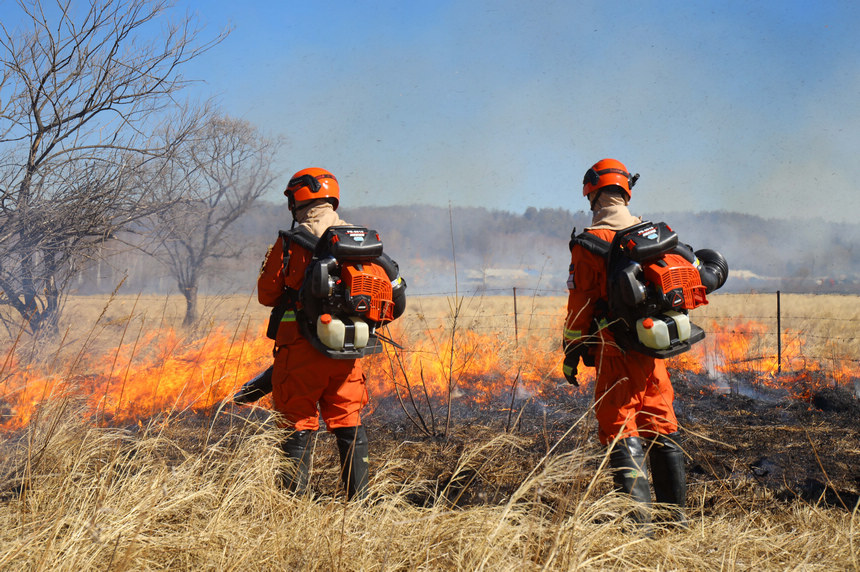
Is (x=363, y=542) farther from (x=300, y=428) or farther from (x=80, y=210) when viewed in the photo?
(x=80, y=210)

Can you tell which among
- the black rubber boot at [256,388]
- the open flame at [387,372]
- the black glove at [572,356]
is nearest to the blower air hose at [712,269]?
the black glove at [572,356]

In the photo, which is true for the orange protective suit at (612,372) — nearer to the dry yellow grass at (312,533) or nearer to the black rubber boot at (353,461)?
the dry yellow grass at (312,533)

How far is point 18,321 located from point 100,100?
2.76m

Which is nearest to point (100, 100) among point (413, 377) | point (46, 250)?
point (46, 250)

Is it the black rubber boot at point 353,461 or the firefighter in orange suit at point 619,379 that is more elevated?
the firefighter in orange suit at point 619,379

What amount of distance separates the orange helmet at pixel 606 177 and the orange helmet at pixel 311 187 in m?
1.38

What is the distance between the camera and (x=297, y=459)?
294cm

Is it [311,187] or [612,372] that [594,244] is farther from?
[311,187]

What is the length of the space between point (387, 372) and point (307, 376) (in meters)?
3.31

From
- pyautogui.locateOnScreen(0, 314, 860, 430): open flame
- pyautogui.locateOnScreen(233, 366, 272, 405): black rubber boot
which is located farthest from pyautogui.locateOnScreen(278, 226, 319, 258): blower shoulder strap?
pyautogui.locateOnScreen(0, 314, 860, 430): open flame

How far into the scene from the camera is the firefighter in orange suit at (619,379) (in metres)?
2.72

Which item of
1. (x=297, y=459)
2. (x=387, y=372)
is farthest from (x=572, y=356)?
(x=387, y=372)

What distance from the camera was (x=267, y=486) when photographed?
8.26 feet

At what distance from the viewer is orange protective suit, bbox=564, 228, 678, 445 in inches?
110
